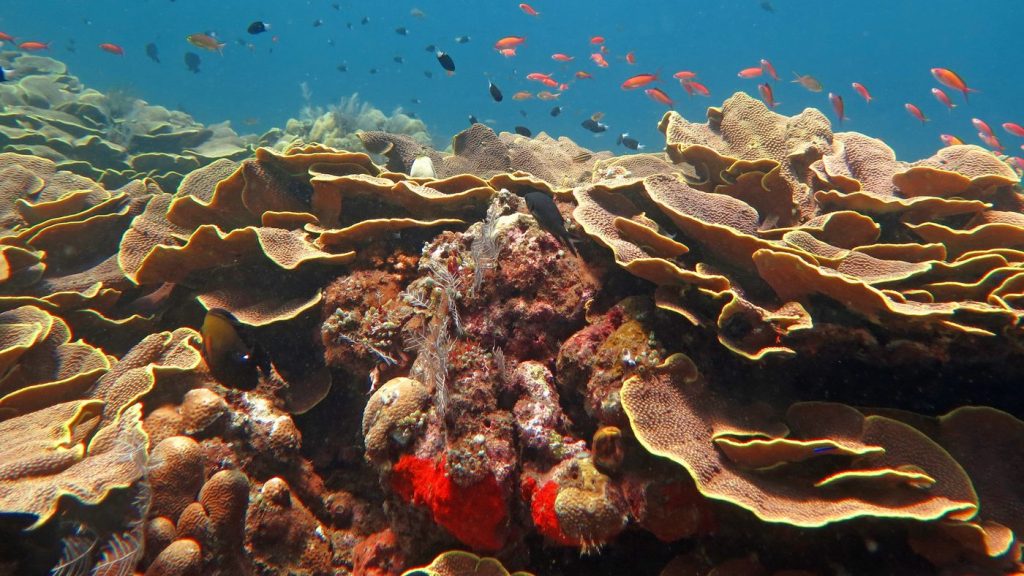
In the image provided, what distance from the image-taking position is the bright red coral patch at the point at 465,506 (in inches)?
101

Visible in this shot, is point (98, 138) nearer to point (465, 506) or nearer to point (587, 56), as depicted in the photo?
point (465, 506)

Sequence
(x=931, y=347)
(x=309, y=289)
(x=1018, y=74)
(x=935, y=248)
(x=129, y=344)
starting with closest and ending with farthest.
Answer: (x=931, y=347) → (x=935, y=248) → (x=309, y=289) → (x=129, y=344) → (x=1018, y=74)

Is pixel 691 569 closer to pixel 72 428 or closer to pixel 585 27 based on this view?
pixel 72 428

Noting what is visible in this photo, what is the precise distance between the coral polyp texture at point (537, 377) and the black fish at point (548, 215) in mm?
25

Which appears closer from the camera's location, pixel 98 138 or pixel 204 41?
pixel 98 138

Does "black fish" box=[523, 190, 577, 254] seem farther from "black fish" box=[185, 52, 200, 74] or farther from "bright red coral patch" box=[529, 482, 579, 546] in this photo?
"black fish" box=[185, 52, 200, 74]

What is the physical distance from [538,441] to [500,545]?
61cm

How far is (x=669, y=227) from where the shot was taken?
140 inches

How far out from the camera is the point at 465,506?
8.41 feet

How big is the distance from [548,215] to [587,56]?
91678 millimetres

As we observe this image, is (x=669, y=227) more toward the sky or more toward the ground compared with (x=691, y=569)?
more toward the sky

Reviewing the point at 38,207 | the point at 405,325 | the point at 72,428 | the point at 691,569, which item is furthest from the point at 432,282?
the point at 38,207

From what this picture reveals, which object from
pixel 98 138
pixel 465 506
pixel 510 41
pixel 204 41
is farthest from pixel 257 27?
pixel 465 506

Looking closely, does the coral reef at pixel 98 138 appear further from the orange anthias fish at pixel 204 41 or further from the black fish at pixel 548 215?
the black fish at pixel 548 215
